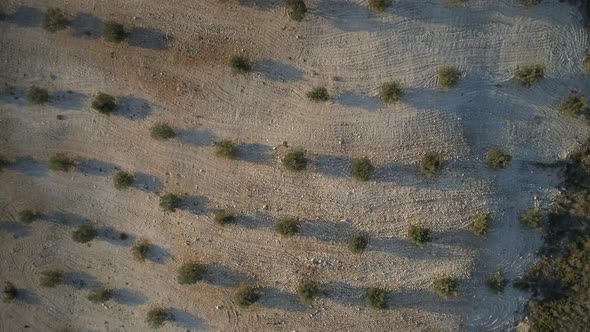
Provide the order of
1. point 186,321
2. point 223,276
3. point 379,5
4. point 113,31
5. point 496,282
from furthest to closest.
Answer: point 186,321 < point 223,276 < point 496,282 < point 113,31 < point 379,5

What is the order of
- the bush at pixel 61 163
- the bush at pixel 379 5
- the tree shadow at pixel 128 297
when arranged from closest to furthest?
the bush at pixel 379 5 < the bush at pixel 61 163 < the tree shadow at pixel 128 297

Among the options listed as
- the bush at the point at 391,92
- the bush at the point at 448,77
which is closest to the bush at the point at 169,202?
the bush at the point at 391,92

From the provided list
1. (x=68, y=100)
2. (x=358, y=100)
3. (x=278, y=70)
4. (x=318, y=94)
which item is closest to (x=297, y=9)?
(x=278, y=70)

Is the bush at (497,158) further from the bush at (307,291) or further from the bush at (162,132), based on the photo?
the bush at (162,132)

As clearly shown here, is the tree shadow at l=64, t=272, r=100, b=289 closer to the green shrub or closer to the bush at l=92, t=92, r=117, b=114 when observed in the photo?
the bush at l=92, t=92, r=117, b=114

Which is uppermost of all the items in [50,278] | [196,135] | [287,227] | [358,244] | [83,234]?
[196,135]

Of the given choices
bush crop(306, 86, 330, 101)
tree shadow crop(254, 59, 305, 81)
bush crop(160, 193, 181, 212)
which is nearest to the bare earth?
tree shadow crop(254, 59, 305, 81)

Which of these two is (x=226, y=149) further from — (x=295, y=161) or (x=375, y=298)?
(x=375, y=298)
